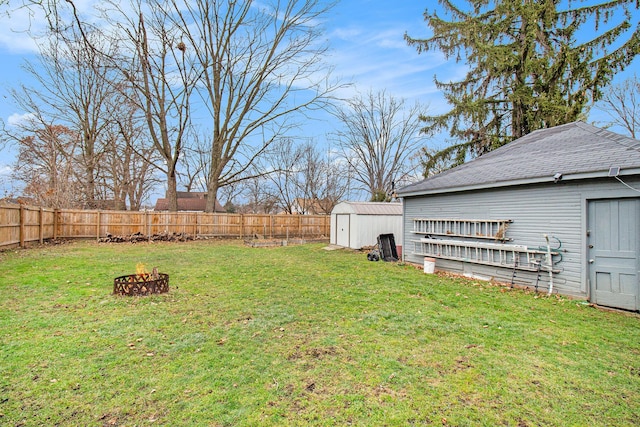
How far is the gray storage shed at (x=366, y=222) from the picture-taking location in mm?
14000

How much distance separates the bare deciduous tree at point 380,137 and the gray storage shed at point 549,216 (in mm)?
16224

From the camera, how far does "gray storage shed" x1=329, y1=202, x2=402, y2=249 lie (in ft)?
45.9

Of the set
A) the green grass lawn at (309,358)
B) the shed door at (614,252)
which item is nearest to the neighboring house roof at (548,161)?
the shed door at (614,252)

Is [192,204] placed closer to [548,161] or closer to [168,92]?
[168,92]

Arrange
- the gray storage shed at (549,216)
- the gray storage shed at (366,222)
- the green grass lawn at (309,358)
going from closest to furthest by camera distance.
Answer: the green grass lawn at (309,358) < the gray storage shed at (549,216) < the gray storage shed at (366,222)

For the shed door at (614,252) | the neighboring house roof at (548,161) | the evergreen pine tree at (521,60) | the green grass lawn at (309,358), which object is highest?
the evergreen pine tree at (521,60)

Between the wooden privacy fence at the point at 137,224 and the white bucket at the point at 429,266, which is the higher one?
the wooden privacy fence at the point at 137,224

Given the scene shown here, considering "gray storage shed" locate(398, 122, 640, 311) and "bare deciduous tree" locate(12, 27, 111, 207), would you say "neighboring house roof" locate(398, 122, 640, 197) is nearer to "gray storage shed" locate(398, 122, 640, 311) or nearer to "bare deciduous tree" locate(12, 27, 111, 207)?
"gray storage shed" locate(398, 122, 640, 311)

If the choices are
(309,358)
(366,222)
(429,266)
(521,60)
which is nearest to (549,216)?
(429,266)

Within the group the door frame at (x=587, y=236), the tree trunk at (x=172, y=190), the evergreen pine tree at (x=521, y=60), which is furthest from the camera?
the tree trunk at (x=172, y=190)

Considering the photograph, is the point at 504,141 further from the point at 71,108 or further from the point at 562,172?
the point at 71,108

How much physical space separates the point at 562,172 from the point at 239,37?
19.2 metres

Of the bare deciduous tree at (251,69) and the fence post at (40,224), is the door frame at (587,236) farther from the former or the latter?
the fence post at (40,224)

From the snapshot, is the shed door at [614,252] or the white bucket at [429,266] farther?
the white bucket at [429,266]
